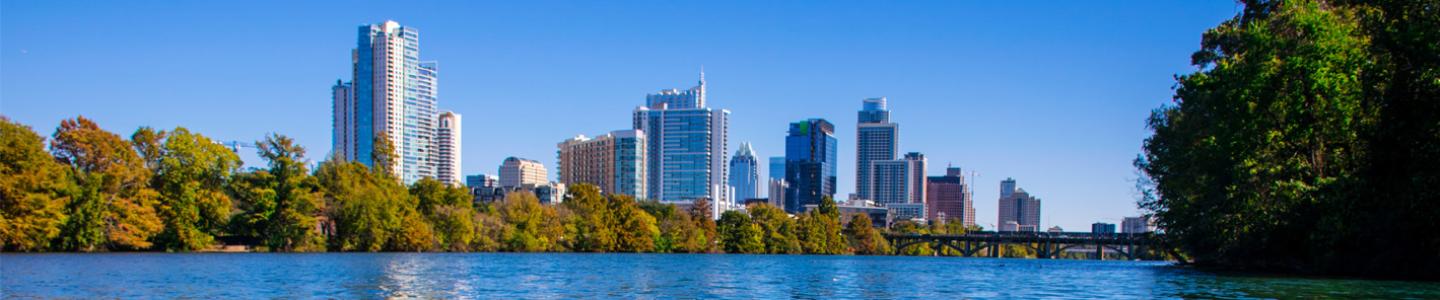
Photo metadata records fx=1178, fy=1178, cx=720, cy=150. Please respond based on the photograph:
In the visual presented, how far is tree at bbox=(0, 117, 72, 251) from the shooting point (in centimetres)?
6825

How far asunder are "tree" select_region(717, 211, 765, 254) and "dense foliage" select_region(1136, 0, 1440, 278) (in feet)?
309

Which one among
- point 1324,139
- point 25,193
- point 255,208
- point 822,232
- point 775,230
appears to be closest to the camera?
point 1324,139

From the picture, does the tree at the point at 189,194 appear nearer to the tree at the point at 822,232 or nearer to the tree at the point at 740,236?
the tree at the point at 740,236

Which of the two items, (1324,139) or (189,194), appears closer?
(1324,139)

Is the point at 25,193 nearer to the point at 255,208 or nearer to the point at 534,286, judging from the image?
the point at 255,208

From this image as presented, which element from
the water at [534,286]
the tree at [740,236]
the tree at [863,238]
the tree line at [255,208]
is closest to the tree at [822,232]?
the tree at [863,238]

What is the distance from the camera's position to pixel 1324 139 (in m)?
43.8

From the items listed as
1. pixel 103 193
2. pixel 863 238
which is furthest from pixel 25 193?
pixel 863 238

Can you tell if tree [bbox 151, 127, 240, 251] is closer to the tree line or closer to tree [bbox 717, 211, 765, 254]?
the tree line

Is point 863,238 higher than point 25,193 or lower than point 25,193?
lower

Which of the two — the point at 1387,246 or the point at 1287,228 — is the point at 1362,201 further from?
the point at 1287,228

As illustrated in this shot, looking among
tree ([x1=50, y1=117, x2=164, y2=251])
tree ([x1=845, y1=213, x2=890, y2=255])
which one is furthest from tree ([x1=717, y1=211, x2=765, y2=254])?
tree ([x1=50, y1=117, x2=164, y2=251])

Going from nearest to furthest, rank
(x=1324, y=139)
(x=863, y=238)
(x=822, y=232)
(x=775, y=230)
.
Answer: (x=1324, y=139) < (x=775, y=230) < (x=822, y=232) < (x=863, y=238)

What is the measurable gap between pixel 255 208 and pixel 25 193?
23.0 metres
